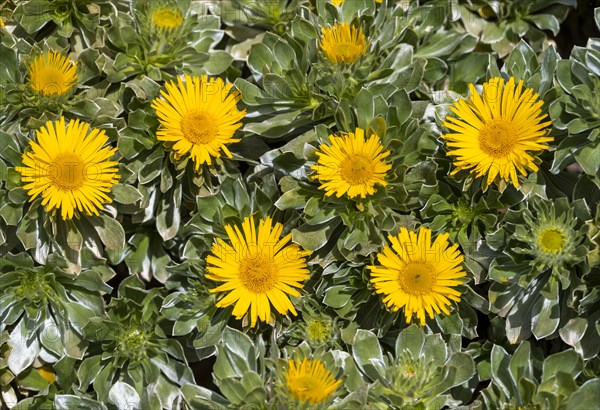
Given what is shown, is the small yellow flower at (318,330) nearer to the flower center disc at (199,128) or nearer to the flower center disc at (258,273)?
the flower center disc at (258,273)

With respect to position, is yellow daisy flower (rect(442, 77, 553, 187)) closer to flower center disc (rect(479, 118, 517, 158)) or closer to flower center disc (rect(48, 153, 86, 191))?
flower center disc (rect(479, 118, 517, 158))

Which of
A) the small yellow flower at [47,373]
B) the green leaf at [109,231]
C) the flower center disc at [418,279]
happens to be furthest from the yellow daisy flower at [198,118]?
the small yellow flower at [47,373]

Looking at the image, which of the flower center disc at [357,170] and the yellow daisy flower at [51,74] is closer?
the flower center disc at [357,170]

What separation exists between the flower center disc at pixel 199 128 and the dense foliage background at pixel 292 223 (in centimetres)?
17

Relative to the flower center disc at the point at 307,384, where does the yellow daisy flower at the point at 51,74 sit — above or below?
above

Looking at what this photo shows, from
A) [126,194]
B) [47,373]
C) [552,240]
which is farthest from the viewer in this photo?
[47,373]

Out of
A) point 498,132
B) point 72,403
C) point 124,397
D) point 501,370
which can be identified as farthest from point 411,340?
point 72,403

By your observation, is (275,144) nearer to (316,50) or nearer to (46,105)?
(316,50)

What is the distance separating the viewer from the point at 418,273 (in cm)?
347

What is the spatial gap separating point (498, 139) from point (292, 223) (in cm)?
111

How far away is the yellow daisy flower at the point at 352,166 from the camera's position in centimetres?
350

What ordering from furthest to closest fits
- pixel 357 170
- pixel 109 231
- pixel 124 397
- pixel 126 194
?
pixel 109 231 < pixel 126 194 < pixel 124 397 < pixel 357 170

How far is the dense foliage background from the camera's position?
3.50 metres

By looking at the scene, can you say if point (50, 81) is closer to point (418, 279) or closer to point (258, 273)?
point (258, 273)
